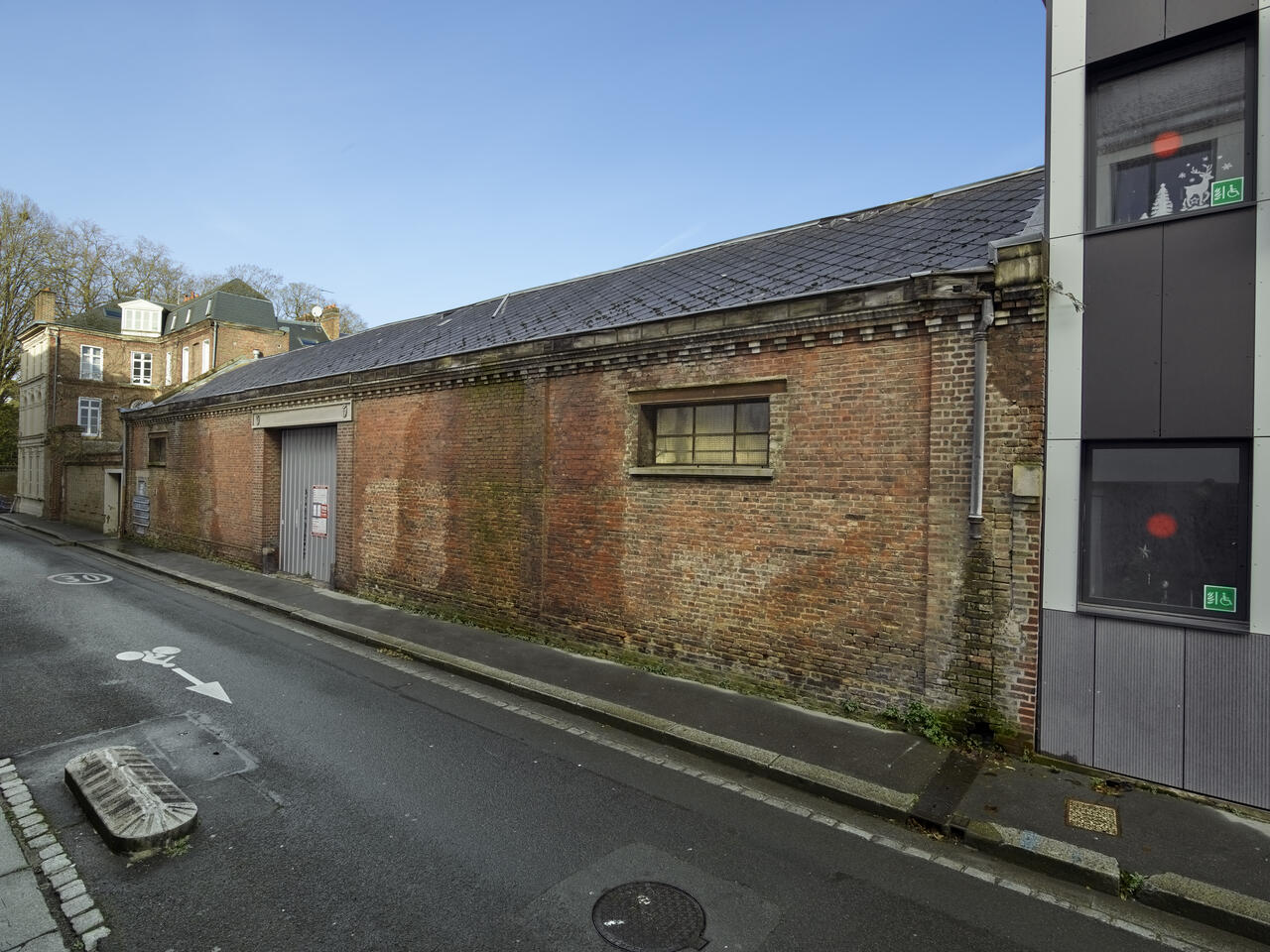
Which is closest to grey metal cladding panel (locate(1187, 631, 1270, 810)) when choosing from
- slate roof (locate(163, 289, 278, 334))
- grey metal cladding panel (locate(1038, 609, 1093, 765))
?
grey metal cladding panel (locate(1038, 609, 1093, 765))

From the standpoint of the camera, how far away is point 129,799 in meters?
4.87

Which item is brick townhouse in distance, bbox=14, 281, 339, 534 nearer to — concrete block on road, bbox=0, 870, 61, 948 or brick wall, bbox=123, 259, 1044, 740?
brick wall, bbox=123, 259, 1044, 740

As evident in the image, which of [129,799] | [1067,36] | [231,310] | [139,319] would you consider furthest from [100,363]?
[1067,36]

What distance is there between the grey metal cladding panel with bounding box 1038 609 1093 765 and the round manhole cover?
3.87 m

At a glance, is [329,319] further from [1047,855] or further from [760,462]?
[1047,855]

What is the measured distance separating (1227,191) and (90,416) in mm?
44634

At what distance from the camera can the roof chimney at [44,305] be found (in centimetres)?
3494

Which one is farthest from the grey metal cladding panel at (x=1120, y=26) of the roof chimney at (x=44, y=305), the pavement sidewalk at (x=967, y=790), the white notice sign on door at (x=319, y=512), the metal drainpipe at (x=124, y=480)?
the roof chimney at (x=44, y=305)

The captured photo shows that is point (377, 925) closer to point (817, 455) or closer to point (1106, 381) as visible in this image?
point (817, 455)

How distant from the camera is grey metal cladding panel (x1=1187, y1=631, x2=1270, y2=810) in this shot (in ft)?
17.2

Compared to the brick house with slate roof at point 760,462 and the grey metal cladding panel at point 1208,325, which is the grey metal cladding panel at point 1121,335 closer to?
the grey metal cladding panel at point 1208,325

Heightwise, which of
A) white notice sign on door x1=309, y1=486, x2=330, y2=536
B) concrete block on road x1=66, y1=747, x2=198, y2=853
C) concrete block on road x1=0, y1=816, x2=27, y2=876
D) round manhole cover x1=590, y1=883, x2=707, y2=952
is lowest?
round manhole cover x1=590, y1=883, x2=707, y2=952

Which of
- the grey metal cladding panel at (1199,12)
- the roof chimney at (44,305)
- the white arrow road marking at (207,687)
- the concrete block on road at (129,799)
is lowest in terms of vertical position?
the white arrow road marking at (207,687)

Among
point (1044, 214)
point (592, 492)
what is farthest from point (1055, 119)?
point (592, 492)
